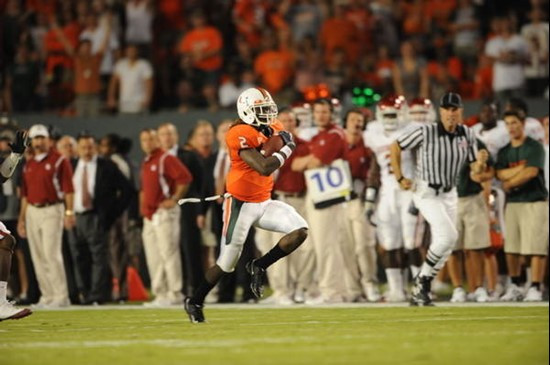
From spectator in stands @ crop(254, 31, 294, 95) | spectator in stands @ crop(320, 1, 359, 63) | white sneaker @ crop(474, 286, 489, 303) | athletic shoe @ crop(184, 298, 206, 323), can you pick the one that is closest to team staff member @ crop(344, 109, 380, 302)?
white sneaker @ crop(474, 286, 489, 303)

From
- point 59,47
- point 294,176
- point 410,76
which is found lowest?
point 294,176

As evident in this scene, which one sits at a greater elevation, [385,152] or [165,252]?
[385,152]

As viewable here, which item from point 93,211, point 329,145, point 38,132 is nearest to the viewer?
point 329,145

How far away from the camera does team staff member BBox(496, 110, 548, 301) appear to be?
13703 millimetres

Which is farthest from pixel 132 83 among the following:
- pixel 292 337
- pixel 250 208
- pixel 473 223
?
pixel 292 337

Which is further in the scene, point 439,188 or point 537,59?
point 537,59

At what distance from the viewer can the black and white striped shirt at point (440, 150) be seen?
12.7 m

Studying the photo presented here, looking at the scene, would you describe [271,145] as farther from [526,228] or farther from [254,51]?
[254,51]

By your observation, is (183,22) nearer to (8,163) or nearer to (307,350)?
(8,163)

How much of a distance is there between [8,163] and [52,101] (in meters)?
9.31

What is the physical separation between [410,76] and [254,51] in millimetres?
2766

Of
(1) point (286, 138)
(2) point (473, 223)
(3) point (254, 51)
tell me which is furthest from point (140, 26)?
Answer: (1) point (286, 138)

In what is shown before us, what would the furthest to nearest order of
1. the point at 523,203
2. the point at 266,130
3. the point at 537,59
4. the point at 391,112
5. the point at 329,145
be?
1. the point at 537,59
2. the point at 391,112
3. the point at 329,145
4. the point at 523,203
5. the point at 266,130

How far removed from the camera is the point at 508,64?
17016mm
